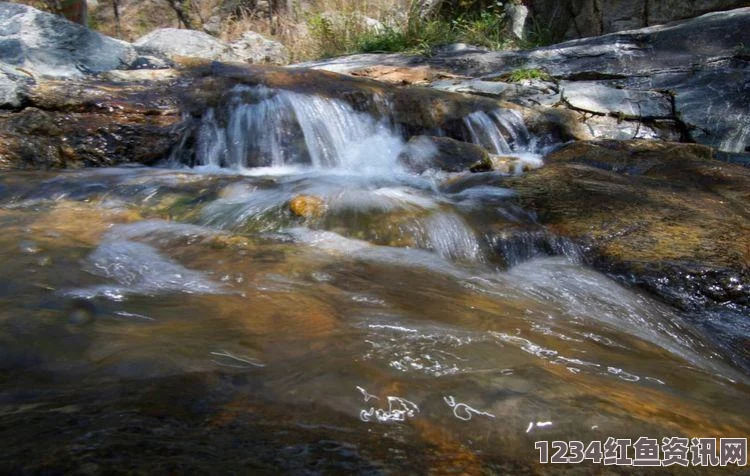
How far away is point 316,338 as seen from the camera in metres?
1.63

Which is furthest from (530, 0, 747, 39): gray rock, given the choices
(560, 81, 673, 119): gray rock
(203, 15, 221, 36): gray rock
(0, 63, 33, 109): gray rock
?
(0, 63, 33, 109): gray rock

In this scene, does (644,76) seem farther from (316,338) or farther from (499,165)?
(316,338)

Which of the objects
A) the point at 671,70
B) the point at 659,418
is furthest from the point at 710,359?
the point at 671,70

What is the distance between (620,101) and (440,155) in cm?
291

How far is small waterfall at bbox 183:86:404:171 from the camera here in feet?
15.2

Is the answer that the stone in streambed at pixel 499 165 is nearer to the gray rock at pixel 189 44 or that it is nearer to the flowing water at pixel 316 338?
the flowing water at pixel 316 338

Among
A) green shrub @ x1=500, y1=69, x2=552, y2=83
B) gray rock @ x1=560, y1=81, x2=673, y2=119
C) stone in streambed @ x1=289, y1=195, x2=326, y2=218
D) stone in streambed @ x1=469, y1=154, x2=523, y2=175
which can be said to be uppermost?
green shrub @ x1=500, y1=69, x2=552, y2=83

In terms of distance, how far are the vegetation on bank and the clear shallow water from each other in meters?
5.99

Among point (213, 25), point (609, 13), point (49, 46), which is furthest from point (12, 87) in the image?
point (609, 13)

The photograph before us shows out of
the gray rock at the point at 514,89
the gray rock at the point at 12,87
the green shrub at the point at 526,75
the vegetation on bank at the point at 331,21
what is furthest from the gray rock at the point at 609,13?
the gray rock at the point at 12,87

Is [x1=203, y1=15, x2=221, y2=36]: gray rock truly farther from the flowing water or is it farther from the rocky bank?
the flowing water

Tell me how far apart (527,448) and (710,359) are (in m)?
1.24

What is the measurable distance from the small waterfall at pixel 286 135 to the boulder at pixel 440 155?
0.23 metres

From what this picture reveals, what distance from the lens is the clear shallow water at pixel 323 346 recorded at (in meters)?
1.12
